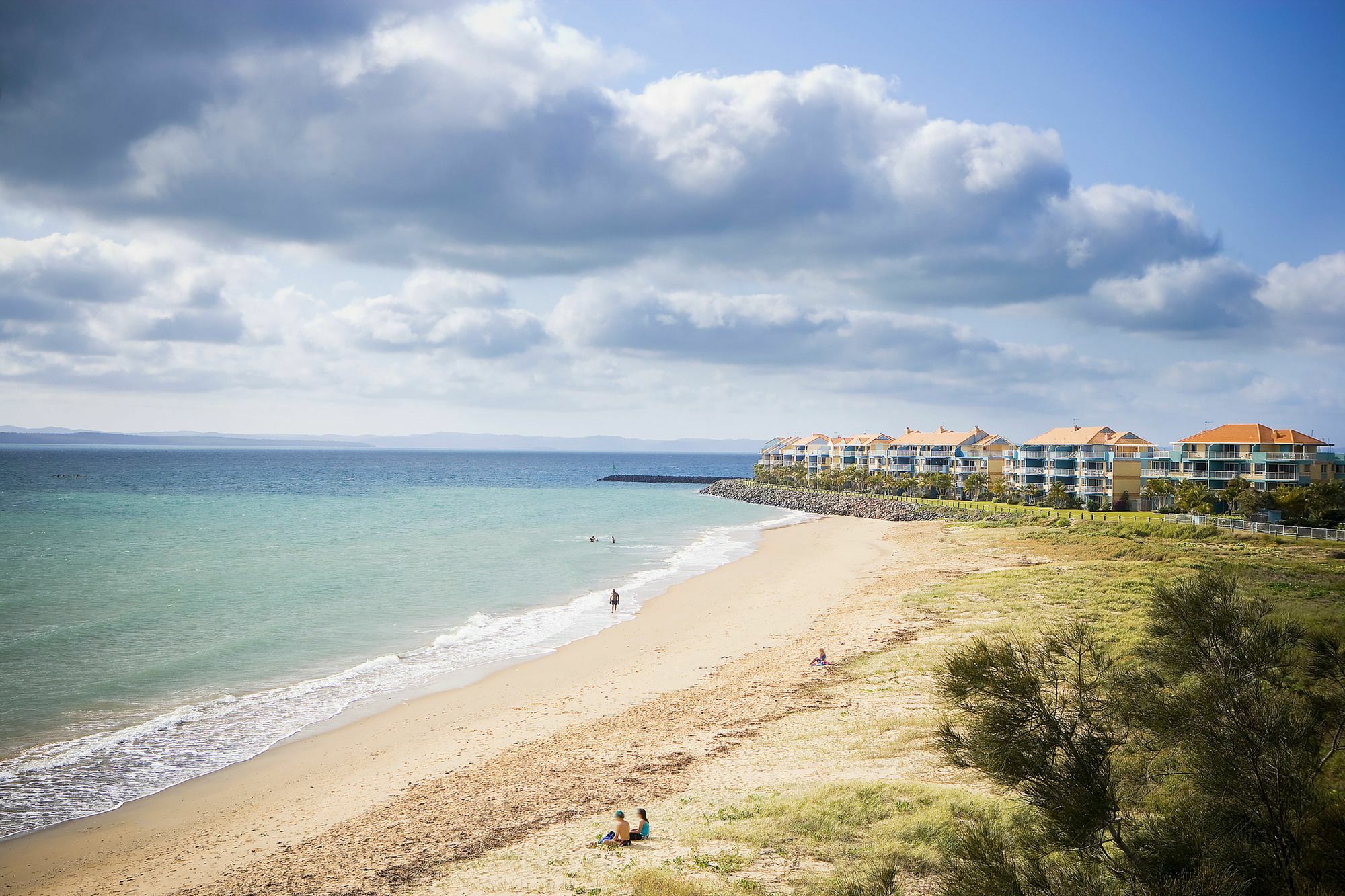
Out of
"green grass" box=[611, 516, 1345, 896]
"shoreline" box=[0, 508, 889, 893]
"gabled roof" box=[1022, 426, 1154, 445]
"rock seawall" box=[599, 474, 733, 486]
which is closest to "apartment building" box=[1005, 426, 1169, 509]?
"gabled roof" box=[1022, 426, 1154, 445]

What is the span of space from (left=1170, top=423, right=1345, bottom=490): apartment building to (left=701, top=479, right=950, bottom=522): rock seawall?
2349cm

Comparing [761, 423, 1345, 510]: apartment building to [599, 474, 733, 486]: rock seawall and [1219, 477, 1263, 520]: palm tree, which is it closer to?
[1219, 477, 1263, 520]: palm tree

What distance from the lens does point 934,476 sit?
10525cm

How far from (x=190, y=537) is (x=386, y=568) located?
2486 centimetres

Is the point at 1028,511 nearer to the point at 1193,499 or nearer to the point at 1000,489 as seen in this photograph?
the point at 1000,489

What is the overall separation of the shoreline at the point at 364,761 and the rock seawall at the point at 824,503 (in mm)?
50383

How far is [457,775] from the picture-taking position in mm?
17125

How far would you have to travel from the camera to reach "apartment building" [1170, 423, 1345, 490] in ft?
225

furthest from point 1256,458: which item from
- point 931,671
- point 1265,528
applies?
point 931,671

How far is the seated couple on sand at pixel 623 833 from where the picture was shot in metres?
12.9

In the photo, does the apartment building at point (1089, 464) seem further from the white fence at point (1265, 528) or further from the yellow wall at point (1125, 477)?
the white fence at point (1265, 528)

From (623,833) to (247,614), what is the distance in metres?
27.8

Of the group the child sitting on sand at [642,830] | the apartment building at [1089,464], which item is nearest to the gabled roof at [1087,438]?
the apartment building at [1089,464]

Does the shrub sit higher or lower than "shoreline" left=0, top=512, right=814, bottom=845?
higher
